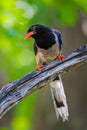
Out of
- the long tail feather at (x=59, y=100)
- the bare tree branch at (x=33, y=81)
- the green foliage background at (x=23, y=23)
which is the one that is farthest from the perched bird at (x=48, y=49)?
the green foliage background at (x=23, y=23)

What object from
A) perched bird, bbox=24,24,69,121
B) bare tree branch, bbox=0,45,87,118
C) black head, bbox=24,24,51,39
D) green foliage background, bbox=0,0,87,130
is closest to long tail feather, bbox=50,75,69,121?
perched bird, bbox=24,24,69,121

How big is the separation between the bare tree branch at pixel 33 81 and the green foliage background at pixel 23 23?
183 cm

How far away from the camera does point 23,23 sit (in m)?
Result: 8.59

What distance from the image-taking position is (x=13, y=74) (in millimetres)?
8938

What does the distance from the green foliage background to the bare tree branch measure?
6.00ft

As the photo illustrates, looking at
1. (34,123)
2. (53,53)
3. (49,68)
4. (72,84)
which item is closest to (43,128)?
(34,123)

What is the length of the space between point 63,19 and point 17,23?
1.18m

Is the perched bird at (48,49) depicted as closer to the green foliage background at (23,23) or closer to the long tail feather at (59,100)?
the long tail feather at (59,100)

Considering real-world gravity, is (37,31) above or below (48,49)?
above

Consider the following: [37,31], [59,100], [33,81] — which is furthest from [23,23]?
[33,81]

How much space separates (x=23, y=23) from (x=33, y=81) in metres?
3.32

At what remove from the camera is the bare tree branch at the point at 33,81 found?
516cm

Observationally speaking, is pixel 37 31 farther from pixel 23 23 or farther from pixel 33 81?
pixel 23 23

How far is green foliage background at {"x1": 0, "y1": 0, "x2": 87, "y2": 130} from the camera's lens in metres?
7.50
